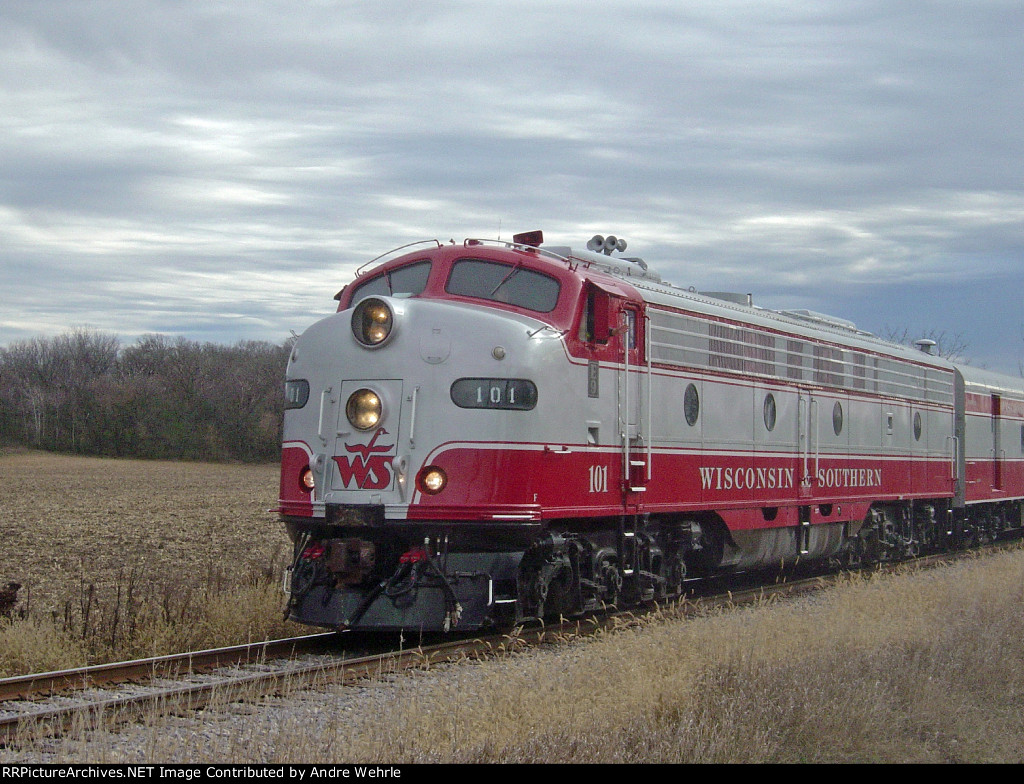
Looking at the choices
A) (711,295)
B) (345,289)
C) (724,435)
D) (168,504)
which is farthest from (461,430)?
(168,504)

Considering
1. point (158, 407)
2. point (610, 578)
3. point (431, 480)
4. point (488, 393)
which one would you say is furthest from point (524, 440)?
point (158, 407)

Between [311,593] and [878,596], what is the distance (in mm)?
6098

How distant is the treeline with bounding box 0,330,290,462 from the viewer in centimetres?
8188

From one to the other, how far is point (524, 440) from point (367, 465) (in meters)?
1.52

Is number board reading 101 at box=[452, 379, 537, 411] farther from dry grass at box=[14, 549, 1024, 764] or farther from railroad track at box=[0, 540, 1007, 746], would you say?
dry grass at box=[14, 549, 1024, 764]

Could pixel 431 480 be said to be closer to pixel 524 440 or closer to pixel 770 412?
pixel 524 440

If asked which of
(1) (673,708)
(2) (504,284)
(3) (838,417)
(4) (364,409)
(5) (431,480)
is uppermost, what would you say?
(2) (504,284)

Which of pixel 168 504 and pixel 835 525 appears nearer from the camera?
pixel 835 525

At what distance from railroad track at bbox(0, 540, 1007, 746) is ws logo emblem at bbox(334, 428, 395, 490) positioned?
5.13ft

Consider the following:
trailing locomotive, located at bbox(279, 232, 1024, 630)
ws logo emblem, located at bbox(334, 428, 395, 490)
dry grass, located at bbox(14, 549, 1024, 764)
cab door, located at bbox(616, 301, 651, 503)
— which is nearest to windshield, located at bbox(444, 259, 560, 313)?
trailing locomotive, located at bbox(279, 232, 1024, 630)

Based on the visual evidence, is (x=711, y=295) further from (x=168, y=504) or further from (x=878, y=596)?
(x=168, y=504)

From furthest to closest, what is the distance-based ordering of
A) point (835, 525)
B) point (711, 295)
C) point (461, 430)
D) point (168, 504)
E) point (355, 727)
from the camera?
point (168, 504) → point (835, 525) → point (711, 295) → point (461, 430) → point (355, 727)

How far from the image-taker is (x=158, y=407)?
82.2m

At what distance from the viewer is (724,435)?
45.4ft
